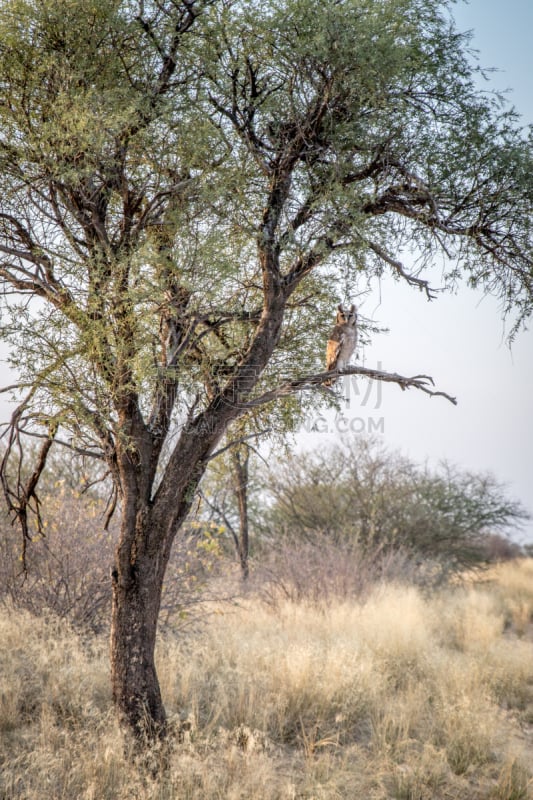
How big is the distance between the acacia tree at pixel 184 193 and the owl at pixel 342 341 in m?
0.31

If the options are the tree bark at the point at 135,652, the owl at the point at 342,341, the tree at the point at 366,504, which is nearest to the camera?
the tree bark at the point at 135,652

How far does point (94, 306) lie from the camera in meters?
4.58

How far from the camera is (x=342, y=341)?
527 centimetres

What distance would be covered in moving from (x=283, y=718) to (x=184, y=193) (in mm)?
4643

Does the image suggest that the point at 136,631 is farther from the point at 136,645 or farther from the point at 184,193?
the point at 184,193

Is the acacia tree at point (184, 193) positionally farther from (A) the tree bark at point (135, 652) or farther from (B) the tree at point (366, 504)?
(B) the tree at point (366, 504)

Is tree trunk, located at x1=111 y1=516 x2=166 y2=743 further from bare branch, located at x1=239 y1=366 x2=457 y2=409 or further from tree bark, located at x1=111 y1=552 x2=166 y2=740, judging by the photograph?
bare branch, located at x1=239 y1=366 x2=457 y2=409

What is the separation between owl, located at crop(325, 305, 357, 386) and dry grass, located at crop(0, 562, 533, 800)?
2.96m

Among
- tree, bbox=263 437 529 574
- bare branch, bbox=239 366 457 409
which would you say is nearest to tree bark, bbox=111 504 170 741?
bare branch, bbox=239 366 457 409

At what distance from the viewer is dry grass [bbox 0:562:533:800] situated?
431 cm

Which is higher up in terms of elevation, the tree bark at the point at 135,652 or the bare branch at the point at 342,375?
the bare branch at the point at 342,375

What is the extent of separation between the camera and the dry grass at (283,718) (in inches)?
170

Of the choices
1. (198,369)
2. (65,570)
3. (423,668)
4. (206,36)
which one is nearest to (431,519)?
(423,668)

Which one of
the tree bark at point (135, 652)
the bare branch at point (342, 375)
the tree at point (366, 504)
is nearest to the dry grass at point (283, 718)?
the tree bark at point (135, 652)
